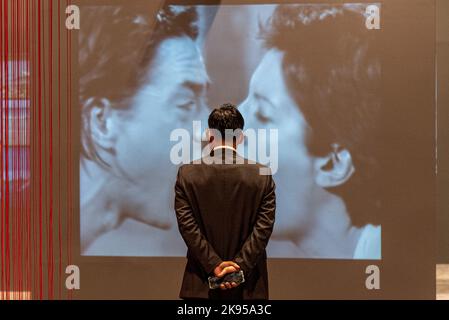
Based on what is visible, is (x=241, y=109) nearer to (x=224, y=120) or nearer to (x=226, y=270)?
(x=224, y=120)

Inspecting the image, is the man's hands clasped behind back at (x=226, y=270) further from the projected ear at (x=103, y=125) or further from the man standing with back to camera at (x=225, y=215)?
the projected ear at (x=103, y=125)

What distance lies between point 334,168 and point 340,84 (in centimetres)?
54

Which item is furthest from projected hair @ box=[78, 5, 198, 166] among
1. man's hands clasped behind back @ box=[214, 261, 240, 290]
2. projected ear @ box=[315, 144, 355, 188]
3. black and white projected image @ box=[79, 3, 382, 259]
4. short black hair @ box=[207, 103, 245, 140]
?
man's hands clasped behind back @ box=[214, 261, 240, 290]

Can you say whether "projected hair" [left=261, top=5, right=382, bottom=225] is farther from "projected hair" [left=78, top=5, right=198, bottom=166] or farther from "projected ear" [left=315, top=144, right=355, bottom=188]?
"projected hair" [left=78, top=5, right=198, bottom=166]

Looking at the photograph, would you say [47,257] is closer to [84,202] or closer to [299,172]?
[84,202]

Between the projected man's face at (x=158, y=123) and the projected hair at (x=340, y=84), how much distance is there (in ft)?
2.00

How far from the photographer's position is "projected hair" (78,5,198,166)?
3.82 metres

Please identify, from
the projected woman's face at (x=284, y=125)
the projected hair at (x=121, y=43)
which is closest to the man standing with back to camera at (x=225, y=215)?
the projected woman's face at (x=284, y=125)

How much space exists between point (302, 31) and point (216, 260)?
78.7 inches

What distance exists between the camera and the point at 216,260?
227 cm

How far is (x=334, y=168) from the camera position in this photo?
149 inches

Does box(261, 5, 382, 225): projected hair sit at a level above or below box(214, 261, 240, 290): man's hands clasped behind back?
above

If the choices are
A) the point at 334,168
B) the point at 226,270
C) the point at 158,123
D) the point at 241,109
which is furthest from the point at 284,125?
the point at 226,270

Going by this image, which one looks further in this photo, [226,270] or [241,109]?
[241,109]
